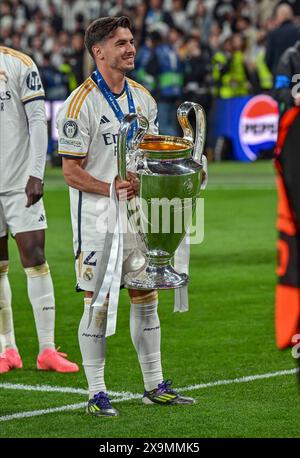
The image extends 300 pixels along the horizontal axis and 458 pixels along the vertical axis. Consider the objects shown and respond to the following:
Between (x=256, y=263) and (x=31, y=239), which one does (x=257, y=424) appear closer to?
(x=31, y=239)

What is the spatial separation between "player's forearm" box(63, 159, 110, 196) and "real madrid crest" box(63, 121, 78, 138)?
0.13 metres

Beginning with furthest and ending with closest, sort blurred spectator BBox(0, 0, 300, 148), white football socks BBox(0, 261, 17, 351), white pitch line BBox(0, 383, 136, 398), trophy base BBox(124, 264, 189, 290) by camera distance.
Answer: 1. blurred spectator BBox(0, 0, 300, 148)
2. white football socks BBox(0, 261, 17, 351)
3. white pitch line BBox(0, 383, 136, 398)
4. trophy base BBox(124, 264, 189, 290)

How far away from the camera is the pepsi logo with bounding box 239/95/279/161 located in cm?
1941

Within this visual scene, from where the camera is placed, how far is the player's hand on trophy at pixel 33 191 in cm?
689

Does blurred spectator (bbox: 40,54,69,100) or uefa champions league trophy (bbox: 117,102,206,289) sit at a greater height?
uefa champions league trophy (bbox: 117,102,206,289)

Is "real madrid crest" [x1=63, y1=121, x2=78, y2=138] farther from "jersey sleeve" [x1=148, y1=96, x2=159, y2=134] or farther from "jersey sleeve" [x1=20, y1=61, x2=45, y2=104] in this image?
A: "jersey sleeve" [x1=20, y1=61, x2=45, y2=104]

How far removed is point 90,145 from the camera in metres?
5.99

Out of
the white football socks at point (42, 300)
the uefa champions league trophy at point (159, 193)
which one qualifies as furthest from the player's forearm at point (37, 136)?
the uefa champions league trophy at point (159, 193)

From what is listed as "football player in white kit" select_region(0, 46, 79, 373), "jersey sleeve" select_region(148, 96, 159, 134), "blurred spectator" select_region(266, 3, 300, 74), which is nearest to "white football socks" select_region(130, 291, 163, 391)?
"jersey sleeve" select_region(148, 96, 159, 134)

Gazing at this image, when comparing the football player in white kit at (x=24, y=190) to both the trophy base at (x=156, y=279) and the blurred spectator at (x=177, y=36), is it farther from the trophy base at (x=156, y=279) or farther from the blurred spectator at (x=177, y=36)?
the blurred spectator at (x=177, y=36)

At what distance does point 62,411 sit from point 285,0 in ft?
36.6

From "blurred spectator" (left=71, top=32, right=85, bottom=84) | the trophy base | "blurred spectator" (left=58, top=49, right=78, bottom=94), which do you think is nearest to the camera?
the trophy base

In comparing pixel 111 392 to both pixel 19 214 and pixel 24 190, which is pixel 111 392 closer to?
pixel 19 214

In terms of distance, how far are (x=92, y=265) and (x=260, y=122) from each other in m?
13.8
